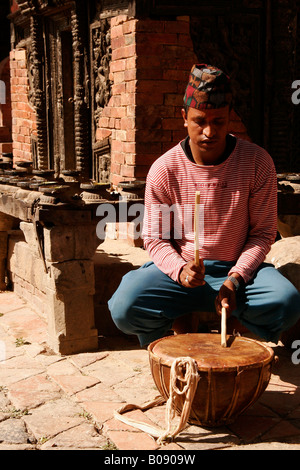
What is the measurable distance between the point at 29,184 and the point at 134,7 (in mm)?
2618

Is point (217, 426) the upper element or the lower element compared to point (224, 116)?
lower

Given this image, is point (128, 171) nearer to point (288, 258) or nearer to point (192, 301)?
point (288, 258)

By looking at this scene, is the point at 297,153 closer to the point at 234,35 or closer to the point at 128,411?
the point at 234,35

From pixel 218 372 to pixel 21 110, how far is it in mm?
9217

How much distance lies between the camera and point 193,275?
312 centimetres

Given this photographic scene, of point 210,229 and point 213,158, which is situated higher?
point 213,158

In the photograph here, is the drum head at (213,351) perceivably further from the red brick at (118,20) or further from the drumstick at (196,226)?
the red brick at (118,20)

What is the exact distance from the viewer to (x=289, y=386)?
11.4 feet

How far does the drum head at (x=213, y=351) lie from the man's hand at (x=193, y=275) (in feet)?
0.90

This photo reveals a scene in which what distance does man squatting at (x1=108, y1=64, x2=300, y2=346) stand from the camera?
325 centimetres

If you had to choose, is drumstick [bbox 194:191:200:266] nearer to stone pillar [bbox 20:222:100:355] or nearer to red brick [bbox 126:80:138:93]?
stone pillar [bbox 20:222:100:355]

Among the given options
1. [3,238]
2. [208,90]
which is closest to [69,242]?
[208,90]

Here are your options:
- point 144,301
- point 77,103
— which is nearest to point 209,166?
point 144,301

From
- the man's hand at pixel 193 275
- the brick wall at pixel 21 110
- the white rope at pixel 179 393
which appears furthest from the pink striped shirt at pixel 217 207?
the brick wall at pixel 21 110
